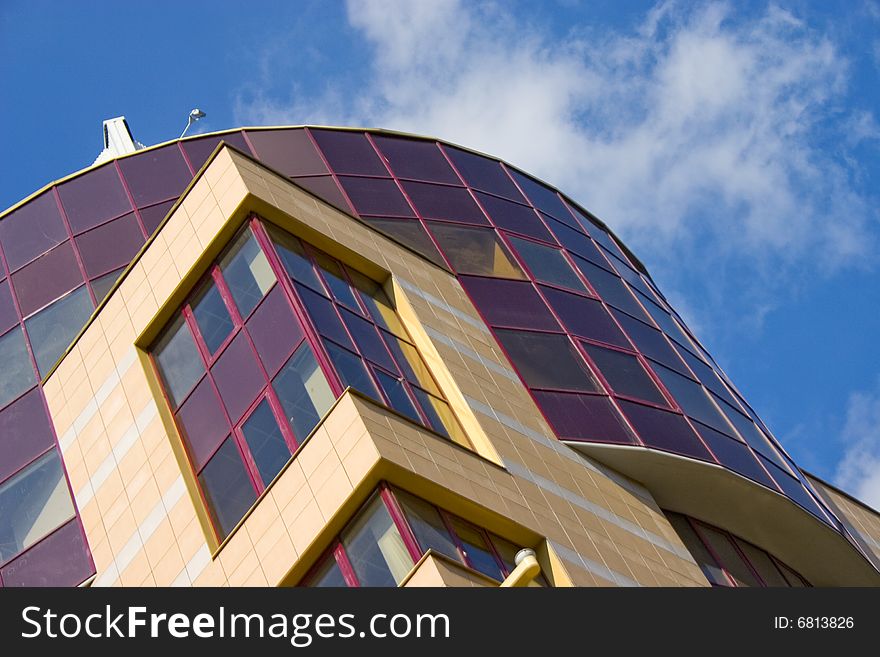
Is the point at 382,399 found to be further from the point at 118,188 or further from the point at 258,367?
the point at 118,188

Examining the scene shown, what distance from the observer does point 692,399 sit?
33688mm

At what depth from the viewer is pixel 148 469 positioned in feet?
91.0

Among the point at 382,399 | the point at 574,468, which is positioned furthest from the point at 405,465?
the point at 574,468

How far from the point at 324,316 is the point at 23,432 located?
874cm

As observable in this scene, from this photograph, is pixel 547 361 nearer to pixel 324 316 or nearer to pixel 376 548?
pixel 324 316

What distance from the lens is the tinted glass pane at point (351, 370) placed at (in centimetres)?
2531

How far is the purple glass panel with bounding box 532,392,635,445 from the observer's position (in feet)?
97.9

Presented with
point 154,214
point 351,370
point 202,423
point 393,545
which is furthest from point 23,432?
point 393,545

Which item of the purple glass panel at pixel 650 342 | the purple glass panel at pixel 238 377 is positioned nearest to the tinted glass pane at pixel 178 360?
the purple glass panel at pixel 238 377

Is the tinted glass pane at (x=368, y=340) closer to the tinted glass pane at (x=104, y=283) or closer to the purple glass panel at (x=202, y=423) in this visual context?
the purple glass panel at (x=202, y=423)

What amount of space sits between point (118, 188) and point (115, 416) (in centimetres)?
899

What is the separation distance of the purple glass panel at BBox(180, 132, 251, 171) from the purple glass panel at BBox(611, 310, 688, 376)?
10.2 m

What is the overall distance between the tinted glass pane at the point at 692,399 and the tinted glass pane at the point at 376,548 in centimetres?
1164
